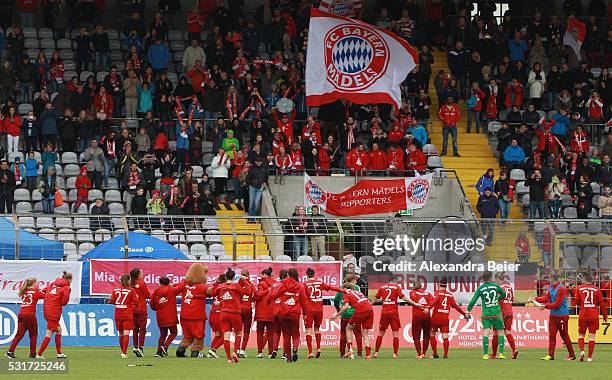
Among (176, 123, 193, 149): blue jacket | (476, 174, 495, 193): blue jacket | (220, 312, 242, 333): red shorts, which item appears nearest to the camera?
(220, 312, 242, 333): red shorts

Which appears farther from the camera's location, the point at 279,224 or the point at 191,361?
the point at 279,224

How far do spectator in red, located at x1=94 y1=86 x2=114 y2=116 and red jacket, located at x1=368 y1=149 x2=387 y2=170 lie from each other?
26.0ft

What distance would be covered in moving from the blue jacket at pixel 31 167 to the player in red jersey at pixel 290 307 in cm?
1399

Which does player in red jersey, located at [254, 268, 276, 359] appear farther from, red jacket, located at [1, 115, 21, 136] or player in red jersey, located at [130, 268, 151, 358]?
red jacket, located at [1, 115, 21, 136]

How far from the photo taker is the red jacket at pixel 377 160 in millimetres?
42250

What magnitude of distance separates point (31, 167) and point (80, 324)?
794cm

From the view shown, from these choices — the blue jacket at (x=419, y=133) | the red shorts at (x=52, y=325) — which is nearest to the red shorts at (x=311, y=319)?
the red shorts at (x=52, y=325)

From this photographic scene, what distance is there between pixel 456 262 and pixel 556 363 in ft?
22.0

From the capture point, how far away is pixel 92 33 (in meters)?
44.7

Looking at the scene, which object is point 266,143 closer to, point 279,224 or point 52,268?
point 279,224

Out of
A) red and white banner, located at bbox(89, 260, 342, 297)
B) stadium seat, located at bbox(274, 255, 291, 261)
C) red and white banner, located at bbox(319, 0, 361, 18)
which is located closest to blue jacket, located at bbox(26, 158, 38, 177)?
red and white banner, located at bbox(89, 260, 342, 297)

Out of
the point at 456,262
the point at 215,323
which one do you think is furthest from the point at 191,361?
the point at 456,262

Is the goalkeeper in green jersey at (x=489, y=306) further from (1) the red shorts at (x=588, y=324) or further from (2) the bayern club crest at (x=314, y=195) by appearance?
(2) the bayern club crest at (x=314, y=195)

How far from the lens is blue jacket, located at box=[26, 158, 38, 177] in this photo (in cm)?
4000
